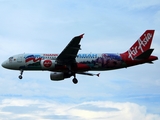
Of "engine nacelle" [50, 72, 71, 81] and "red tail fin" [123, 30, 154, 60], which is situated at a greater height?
"red tail fin" [123, 30, 154, 60]

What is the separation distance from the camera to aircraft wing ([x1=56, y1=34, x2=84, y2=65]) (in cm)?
7106

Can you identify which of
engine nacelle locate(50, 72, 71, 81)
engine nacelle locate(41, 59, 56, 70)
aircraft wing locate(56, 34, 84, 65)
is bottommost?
engine nacelle locate(50, 72, 71, 81)

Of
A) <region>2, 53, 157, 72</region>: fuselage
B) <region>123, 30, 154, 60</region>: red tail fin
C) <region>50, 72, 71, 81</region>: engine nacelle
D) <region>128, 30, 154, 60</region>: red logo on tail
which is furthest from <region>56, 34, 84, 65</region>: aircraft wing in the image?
<region>128, 30, 154, 60</region>: red logo on tail

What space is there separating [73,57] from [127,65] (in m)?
8.78

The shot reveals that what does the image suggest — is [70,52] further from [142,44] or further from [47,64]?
[142,44]

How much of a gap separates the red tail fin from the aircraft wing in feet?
29.0

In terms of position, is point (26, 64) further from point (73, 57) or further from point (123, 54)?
point (123, 54)

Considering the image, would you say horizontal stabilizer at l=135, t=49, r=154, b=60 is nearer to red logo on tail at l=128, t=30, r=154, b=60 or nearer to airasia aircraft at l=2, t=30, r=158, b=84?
airasia aircraft at l=2, t=30, r=158, b=84

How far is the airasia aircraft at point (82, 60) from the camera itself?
7553 cm

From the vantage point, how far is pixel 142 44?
258 ft

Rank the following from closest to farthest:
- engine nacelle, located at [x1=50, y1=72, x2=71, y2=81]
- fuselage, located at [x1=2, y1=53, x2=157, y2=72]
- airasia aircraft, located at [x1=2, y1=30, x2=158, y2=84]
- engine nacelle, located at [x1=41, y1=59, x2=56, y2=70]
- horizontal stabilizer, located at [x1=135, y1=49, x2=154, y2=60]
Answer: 1. horizontal stabilizer, located at [x1=135, y1=49, x2=154, y2=60]
2. airasia aircraft, located at [x1=2, y1=30, x2=158, y2=84]
3. engine nacelle, located at [x1=41, y1=59, x2=56, y2=70]
4. fuselage, located at [x1=2, y1=53, x2=157, y2=72]
5. engine nacelle, located at [x1=50, y1=72, x2=71, y2=81]

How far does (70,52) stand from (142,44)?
489 inches

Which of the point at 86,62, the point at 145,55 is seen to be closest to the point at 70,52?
the point at 86,62

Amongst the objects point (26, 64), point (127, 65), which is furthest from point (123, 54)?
point (26, 64)
